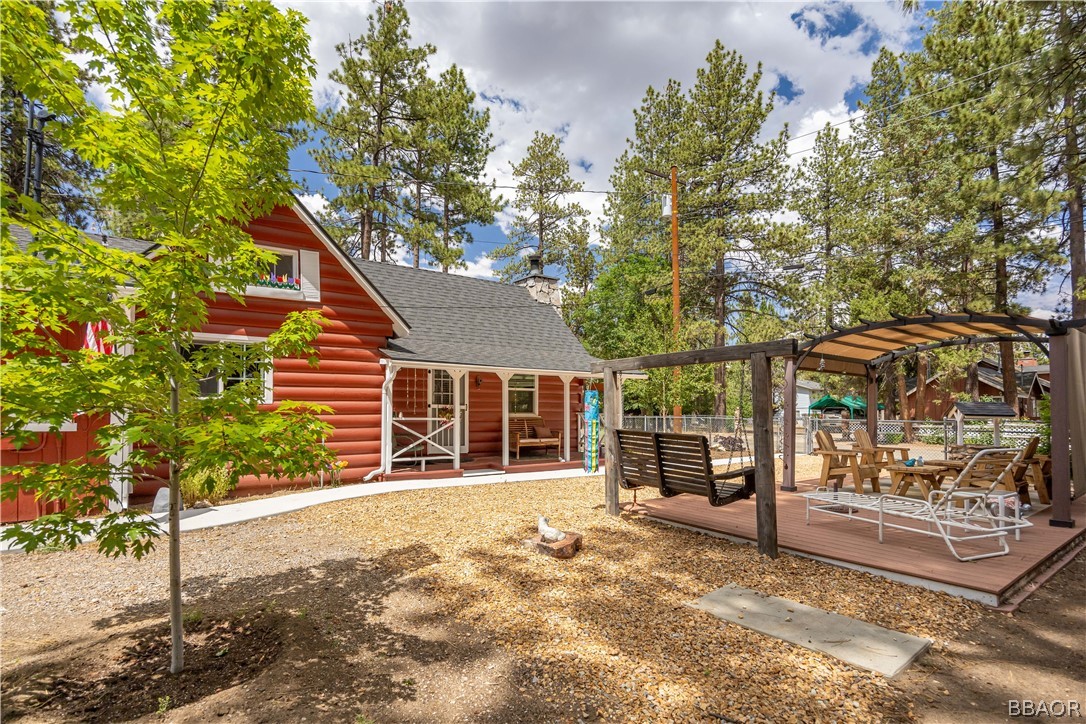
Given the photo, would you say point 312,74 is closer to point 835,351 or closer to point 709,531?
point 709,531

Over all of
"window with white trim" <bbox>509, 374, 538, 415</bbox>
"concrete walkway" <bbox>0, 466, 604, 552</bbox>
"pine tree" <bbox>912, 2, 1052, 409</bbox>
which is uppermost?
"pine tree" <bbox>912, 2, 1052, 409</bbox>

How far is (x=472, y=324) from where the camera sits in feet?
46.8

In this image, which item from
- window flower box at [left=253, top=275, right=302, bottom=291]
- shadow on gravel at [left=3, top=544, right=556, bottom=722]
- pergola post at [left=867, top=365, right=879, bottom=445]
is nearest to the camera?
shadow on gravel at [left=3, top=544, right=556, bottom=722]

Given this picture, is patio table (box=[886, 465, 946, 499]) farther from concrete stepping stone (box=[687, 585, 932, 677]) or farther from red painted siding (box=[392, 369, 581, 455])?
red painted siding (box=[392, 369, 581, 455])

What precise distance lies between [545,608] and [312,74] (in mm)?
4447

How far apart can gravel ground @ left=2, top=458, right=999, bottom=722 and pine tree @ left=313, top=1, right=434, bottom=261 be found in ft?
57.1

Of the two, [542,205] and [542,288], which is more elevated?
[542,205]

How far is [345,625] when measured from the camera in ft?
12.5

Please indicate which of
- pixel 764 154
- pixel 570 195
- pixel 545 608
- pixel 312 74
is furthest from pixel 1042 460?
pixel 570 195

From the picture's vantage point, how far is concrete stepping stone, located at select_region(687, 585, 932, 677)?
10.6 ft

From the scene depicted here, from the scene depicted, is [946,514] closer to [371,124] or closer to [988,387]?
[371,124]

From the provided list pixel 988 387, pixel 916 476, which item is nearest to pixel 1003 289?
pixel 916 476

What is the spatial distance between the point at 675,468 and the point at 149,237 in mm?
5557

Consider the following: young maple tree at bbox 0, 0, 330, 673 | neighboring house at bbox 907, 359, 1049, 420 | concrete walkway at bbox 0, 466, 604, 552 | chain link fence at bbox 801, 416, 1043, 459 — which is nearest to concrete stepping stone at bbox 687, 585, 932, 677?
young maple tree at bbox 0, 0, 330, 673
